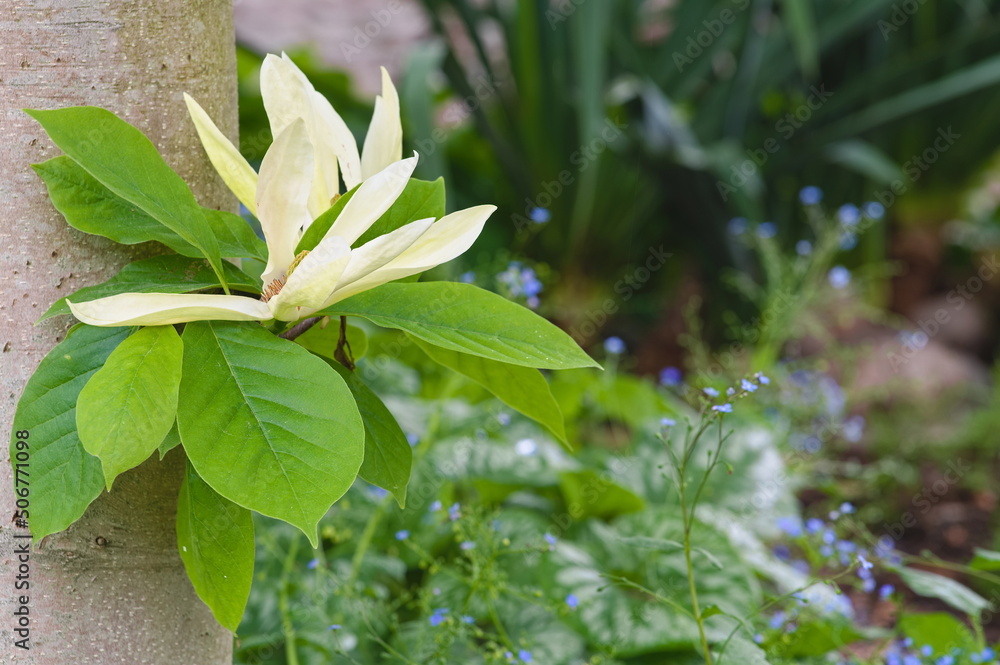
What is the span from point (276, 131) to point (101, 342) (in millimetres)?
195

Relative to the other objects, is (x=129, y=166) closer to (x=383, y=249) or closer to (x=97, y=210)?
(x=97, y=210)

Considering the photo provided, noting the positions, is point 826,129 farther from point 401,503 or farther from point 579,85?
point 401,503

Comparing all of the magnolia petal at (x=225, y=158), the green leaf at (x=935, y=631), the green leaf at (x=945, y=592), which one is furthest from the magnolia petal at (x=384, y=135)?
the green leaf at (x=935, y=631)

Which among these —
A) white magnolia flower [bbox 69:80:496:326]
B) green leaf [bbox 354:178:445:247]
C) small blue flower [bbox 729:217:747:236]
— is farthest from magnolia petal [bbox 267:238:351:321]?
small blue flower [bbox 729:217:747:236]

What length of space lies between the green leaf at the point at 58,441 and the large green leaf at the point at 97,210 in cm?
8

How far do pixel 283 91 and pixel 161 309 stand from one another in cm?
21

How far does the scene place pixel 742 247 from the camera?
107 inches

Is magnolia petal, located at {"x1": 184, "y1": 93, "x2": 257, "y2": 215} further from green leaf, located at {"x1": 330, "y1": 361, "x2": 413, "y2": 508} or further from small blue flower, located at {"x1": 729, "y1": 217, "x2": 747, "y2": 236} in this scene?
small blue flower, located at {"x1": 729, "y1": 217, "x2": 747, "y2": 236}

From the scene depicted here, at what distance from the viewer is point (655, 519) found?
1.29m

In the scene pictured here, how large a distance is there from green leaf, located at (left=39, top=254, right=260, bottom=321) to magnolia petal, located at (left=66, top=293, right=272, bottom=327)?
0.03 m

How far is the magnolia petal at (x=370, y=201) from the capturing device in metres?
0.62

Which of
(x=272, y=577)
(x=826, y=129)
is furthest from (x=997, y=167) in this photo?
(x=272, y=577)

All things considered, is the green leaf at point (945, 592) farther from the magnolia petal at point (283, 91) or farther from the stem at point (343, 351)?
the magnolia petal at point (283, 91)

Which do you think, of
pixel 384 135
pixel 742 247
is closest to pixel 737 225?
pixel 742 247
